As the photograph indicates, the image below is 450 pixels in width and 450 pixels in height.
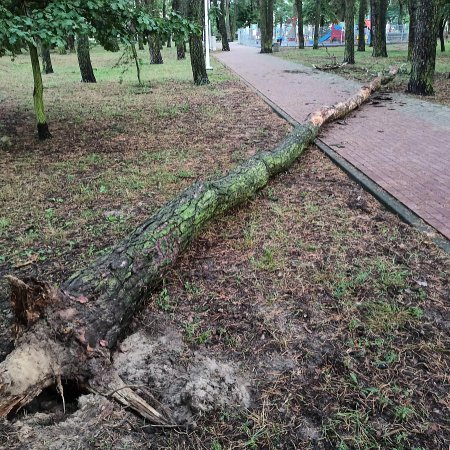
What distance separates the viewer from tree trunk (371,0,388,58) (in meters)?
20.9

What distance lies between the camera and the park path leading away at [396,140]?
492 cm

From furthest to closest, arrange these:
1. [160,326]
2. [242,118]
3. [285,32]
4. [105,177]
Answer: [285,32]
[242,118]
[105,177]
[160,326]

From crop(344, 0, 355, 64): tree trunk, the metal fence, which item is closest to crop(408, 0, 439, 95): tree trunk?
crop(344, 0, 355, 64): tree trunk

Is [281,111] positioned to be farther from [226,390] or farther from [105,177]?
[226,390]

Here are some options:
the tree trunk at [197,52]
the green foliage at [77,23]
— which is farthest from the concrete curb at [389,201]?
the tree trunk at [197,52]

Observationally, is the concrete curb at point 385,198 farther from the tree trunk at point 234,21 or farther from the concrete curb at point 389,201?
the tree trunk at point 234,21

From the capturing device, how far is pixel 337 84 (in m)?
13.9

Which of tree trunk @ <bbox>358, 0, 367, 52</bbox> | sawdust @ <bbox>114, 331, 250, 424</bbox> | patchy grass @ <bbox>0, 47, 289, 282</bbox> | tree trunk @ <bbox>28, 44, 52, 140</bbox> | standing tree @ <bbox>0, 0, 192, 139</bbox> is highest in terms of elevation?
tree trunk @ <bbox>358, 0, 367, 52</bbox>

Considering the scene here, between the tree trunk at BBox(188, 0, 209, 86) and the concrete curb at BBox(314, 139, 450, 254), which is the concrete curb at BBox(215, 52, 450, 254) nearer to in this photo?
the concrete curb at BBox(314, 139, 450, 254)

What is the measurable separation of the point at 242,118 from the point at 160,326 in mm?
7217

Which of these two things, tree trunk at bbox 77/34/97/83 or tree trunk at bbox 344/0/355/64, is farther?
tree trunk at bbox 344/0/355/64

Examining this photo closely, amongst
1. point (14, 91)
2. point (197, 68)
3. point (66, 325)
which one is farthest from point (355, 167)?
point (14, 91)

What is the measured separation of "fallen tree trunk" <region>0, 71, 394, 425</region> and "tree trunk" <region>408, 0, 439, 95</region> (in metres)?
9.43

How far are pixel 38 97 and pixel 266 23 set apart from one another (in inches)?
934
